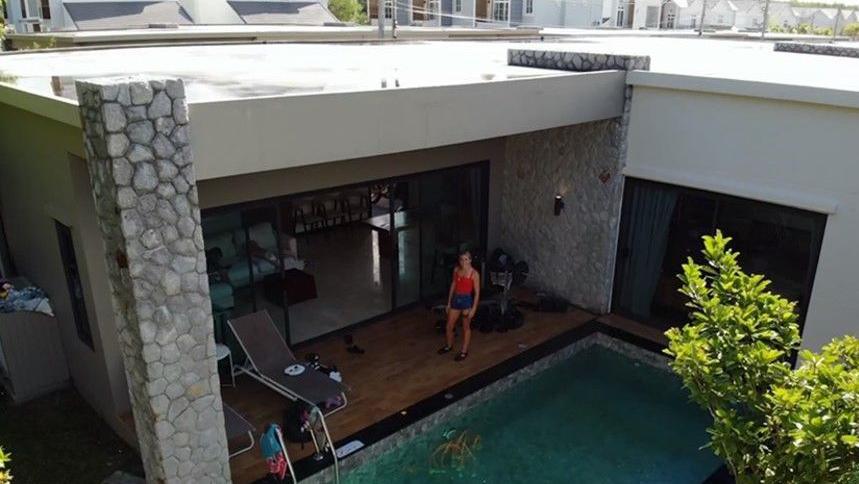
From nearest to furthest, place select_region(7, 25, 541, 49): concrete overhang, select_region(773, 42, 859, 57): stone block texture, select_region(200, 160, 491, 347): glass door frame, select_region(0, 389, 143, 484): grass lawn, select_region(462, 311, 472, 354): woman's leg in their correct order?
select_region(0, 389, 143, 484): grass lawn
select_region(200, 160, 491, 347): glass door frame
select_region(462, 311, 472, 354): woman's leg
select_region(773, 42, 859, 57): stone block texture
select_region(7, 25, 541, 49): concrete overhang

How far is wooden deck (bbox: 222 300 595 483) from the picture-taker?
7.94 meters

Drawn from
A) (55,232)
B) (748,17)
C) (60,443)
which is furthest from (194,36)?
(748,17)

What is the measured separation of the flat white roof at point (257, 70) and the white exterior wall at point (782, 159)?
222cm

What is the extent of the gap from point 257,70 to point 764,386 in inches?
314

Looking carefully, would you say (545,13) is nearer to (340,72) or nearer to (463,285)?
(340,72)

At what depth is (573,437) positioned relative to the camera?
807 cm

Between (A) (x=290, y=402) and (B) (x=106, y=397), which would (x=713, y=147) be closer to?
(A) (x=290, y=402)

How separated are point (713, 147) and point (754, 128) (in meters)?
0.60

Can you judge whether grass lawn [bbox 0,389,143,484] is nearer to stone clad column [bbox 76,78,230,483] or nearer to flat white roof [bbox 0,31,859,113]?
stone clad column [bbox 76,78,230,483]

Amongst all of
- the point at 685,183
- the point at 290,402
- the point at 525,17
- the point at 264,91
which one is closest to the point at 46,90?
the point at 264,91

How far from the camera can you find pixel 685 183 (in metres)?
9.30

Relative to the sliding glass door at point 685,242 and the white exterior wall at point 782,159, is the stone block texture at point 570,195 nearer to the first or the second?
the sliding glass door at point 685,242

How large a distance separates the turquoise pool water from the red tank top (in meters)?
1.53

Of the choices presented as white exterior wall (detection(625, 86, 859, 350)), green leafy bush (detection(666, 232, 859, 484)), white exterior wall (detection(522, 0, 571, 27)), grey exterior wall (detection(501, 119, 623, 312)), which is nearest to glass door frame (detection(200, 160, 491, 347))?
grey exterior wall (detection(501, 119, 623, 312))
